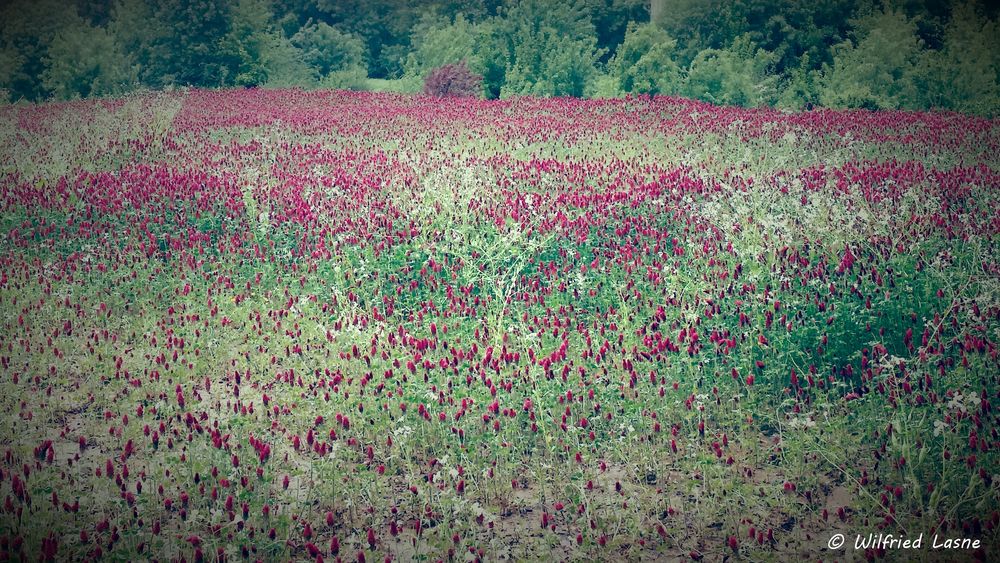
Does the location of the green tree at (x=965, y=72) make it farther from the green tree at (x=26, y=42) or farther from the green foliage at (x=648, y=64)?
the green tree at (x=26, y=42)

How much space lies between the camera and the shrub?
2397cm

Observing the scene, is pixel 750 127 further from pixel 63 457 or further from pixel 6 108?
pixel 6 108

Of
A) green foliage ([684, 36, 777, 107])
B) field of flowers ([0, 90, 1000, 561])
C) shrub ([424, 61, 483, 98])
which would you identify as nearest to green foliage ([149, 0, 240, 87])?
shrub ([424, 61, 483, 98])

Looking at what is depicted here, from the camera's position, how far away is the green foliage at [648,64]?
22109mm

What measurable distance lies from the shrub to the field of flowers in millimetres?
14160

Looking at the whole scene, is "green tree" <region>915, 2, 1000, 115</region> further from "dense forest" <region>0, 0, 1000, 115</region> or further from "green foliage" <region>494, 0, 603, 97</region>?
"green foliage" <region>494, 0, 603, 97</region>

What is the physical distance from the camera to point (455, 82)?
24047mm

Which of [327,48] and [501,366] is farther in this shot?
[327,48]

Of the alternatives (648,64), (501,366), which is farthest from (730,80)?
(501,366)

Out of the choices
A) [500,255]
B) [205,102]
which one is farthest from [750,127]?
[205,102]

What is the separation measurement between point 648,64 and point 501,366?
63.6ft

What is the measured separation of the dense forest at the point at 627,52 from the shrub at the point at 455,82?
2.16ft

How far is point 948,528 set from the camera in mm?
3125

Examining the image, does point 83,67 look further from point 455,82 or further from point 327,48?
point 327,48
